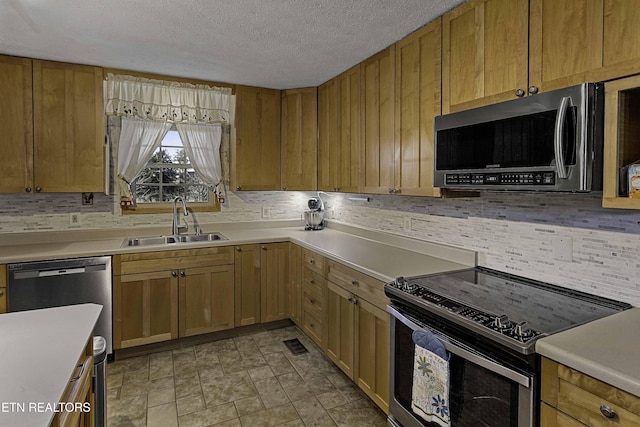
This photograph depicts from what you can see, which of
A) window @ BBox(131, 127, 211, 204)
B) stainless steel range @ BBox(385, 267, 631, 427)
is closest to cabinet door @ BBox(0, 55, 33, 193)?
window @ BBox(131, 127, 211, 204)

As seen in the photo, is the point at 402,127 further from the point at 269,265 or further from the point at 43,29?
the point at 43,29

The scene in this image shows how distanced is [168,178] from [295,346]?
6.48 ft

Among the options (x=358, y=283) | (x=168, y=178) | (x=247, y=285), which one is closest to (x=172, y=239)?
(x=168, y=178)

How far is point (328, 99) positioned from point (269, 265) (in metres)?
1.59

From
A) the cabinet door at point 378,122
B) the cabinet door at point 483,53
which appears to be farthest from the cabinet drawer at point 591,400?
the cabinet door at point 378,122

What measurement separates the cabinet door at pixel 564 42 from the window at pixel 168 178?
2997 millimetres

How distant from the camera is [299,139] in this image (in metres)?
3.65

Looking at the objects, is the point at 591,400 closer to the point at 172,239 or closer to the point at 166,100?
the point at 172,239

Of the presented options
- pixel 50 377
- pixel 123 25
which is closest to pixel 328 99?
pixel 123 25

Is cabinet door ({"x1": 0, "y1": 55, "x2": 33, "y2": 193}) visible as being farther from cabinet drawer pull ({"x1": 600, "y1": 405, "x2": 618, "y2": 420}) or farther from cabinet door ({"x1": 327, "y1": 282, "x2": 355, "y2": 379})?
cabinet drawer pull ({"x1": 600, "y1": 405, "x2": 618, "y2": 420})

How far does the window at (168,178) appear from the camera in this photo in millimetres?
3496

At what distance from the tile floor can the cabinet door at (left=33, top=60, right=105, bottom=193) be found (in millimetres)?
1498

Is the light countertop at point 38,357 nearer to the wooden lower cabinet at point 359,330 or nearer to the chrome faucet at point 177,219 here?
the wooden lower cabinet at point 359,330

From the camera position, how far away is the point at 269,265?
11.0 ft
